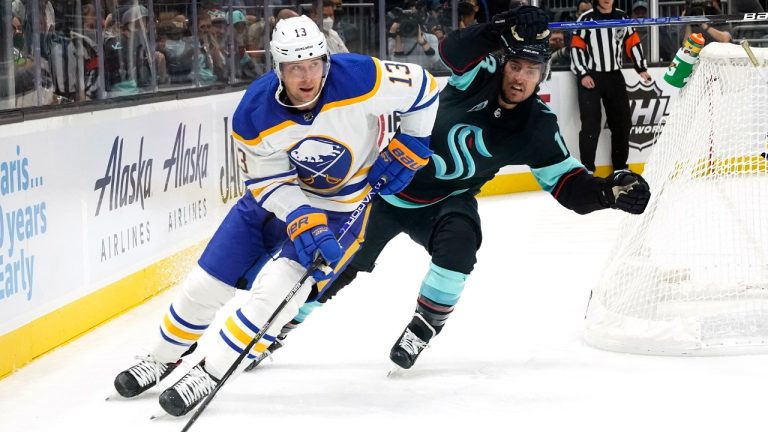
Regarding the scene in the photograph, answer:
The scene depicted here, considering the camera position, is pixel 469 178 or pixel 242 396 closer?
pixel 242 396

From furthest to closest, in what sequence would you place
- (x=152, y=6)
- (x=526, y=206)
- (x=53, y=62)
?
(x=526, y=206), (x=152, y=6), (x=53, y=62)

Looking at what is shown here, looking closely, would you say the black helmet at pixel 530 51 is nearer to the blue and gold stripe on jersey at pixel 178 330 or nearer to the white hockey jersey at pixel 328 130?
the white hockey jersey at pixel 328 130

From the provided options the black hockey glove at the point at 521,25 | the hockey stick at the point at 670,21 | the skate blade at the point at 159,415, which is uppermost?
the black hockey glove at the point at 521,25

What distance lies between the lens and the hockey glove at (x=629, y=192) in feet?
11.4

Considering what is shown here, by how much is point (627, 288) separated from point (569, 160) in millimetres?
602

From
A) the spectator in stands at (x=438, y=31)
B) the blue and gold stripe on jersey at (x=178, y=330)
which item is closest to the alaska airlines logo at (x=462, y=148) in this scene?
the blue and gold stripe on jersey at (x=178, y=330)

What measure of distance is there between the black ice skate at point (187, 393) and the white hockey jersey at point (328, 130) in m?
0.47

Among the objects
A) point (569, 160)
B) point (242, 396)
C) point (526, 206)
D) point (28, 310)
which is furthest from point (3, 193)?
point (526, 206)

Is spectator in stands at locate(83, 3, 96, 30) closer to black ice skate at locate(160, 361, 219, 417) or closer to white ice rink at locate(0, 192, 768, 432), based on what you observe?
white ice rink at locate(0, 192, 768, 432)

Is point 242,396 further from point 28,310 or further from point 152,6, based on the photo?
point 152,6

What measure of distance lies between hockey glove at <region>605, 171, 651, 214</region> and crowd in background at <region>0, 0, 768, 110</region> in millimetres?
1951

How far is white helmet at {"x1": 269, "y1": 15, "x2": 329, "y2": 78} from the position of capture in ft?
10.2

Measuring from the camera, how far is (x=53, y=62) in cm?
459

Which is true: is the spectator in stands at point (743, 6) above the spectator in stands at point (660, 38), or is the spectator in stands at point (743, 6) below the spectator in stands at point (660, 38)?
above
